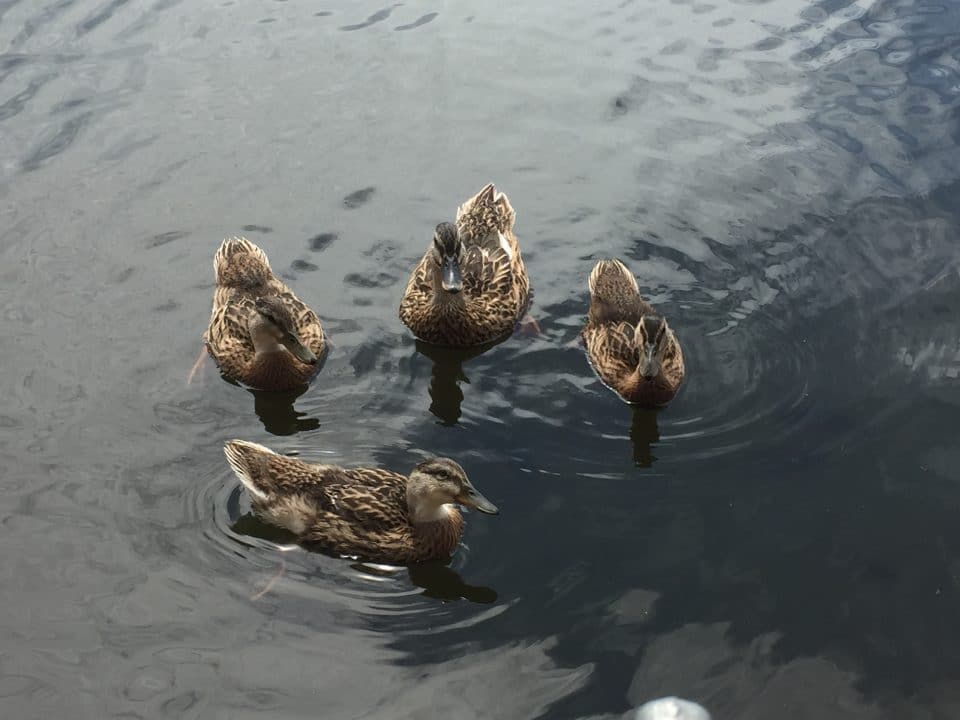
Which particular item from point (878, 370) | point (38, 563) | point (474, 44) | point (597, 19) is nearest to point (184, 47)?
point (474, 44)

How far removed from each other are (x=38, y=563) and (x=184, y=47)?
22.4 feet

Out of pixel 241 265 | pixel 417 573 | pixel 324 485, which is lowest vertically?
pixel 417 573

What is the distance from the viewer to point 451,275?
25.9 ft

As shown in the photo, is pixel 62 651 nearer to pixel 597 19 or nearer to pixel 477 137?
pixel 477 137

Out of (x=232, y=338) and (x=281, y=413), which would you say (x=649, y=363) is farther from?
(x=232, y=338)

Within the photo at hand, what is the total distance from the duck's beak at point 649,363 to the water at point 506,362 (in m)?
0.33

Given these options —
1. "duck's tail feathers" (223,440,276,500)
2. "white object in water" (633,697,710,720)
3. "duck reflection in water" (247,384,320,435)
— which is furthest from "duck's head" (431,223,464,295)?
"white object in water" (633,697,710,720)

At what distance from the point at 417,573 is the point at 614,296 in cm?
263

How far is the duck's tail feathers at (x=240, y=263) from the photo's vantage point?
8094 mm

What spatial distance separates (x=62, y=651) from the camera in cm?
579

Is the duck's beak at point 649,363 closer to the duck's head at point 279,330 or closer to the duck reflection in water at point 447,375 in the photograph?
the duck reflection in water at point 447,375

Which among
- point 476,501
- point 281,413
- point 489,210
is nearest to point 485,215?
point 489,210

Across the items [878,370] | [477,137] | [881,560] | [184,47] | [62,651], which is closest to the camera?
[62,651]

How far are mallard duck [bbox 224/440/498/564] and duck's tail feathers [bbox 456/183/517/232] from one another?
115 inches
